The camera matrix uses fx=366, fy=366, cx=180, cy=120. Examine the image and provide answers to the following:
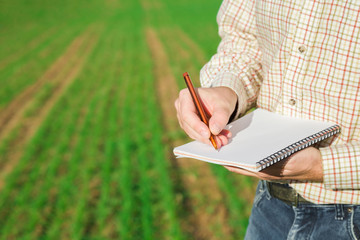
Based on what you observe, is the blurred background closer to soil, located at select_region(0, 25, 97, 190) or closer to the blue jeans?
soil, located at select_region(0, 25, 97, 190)

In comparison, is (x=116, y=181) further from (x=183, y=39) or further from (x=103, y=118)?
(x=183, y=39)

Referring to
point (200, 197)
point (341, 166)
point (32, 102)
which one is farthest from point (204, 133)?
point (32, 102)

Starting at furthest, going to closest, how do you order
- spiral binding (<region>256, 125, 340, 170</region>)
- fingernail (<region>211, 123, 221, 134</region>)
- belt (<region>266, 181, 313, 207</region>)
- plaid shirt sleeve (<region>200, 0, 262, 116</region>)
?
plaid shirt sleeve (<region>200, 0, 262, 116</region>), belt (<region>266, 181, 313, 207</region>), fingernail (<region>211, 123, 221, 134</region>), spiral binding (<region>256, 125, 340, 170</region>)

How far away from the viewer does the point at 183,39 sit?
15172 millimetres

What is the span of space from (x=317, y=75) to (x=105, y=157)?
433cm

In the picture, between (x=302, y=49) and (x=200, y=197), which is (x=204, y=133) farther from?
(x=200, y=197)

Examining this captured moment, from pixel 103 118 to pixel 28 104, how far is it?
87.1 inches

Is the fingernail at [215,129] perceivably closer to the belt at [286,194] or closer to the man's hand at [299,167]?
the man's hand at [299,167]

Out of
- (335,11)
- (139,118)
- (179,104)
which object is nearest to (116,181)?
(139,118)

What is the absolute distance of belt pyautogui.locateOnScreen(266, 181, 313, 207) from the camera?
1121mm

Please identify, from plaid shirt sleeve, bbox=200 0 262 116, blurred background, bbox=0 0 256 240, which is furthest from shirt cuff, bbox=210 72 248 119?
blurred background, bbox=0 0 256 240

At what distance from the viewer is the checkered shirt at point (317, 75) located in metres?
0.98

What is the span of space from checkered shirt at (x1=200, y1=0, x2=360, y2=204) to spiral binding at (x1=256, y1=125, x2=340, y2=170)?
4 centimetres

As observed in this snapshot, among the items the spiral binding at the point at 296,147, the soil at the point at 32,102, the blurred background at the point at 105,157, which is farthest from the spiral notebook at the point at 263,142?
the soil at the point at 32,102
